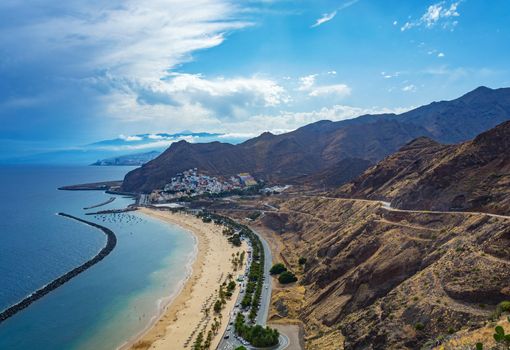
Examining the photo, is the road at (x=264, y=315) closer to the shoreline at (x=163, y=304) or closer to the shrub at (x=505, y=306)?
the shoreline at (x=163, y=304)

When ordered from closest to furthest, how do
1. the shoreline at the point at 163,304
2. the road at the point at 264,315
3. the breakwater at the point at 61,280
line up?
the road at the point at 264,315, the shoreline at the point at 163,304, the breakwater at the point at 61,280

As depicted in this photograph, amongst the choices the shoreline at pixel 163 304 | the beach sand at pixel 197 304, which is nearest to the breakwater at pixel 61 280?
the shoreline at pixel 163 304

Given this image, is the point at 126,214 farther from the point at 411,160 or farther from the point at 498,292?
the point at 498,292

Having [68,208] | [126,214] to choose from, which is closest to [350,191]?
[126,214]

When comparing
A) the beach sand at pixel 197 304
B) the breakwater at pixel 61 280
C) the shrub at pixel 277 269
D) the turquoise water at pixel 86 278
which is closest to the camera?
the beach sand at pixel 197 304

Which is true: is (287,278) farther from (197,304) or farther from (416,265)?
(416,265)
